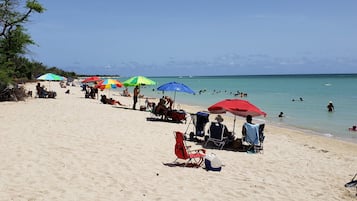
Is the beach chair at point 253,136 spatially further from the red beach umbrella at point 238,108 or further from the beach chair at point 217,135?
the beach chair at point 217,135

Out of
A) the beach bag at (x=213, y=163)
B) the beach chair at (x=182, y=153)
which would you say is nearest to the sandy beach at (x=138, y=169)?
the beach bag at (x=213, y=163)

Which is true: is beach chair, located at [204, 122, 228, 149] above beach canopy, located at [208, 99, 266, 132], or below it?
below

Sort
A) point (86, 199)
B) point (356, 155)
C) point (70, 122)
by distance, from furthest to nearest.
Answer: point (70, 122), point (356, 155), point (86, 199)

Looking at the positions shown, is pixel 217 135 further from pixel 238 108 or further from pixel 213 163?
pixel 213 163

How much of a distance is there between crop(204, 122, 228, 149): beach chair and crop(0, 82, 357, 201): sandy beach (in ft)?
1.16

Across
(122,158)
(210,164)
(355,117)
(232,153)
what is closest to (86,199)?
(122,158)

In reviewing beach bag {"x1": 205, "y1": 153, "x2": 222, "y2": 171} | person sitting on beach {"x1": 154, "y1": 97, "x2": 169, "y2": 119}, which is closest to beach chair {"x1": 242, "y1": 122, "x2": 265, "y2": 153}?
beach bag {"x1": 205, "y1": 153, "x2": 222, "y2": 171}

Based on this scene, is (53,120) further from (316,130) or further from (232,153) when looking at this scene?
(316,130)

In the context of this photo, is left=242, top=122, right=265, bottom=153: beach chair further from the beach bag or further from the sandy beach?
the beach bag

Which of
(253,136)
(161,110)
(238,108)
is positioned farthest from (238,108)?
(161,110)

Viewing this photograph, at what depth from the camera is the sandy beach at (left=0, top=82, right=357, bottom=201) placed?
5.78 metres

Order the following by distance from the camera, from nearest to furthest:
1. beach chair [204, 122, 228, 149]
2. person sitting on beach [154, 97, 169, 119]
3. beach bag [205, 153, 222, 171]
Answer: beach bag [205, 153, 222, 171]
beach chair [204, 122, 228, 149]
person sitting on beach [154, 97, 169, 119]

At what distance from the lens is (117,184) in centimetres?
606

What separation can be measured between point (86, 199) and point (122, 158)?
7.92 feet
